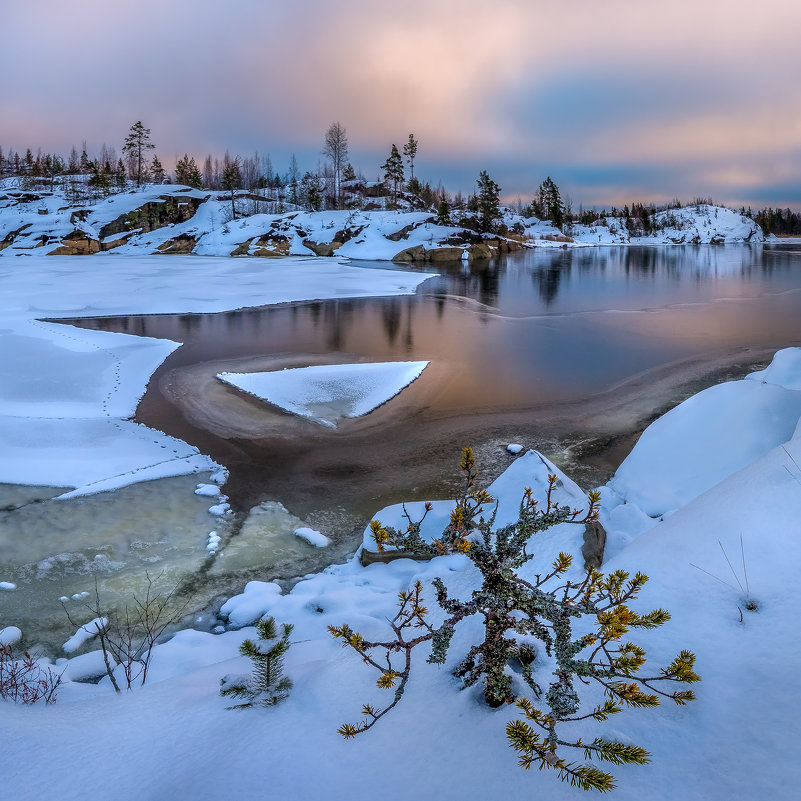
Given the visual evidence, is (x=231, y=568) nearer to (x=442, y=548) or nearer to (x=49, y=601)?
(x=49, y=601)

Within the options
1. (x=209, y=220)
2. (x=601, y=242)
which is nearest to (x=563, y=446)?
(x=209, y=220)

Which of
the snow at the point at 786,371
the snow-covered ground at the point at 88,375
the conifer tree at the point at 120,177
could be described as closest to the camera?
the snow-covered ground at the point at 88,375

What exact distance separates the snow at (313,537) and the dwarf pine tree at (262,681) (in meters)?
2.87

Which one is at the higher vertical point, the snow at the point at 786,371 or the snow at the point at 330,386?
the snow at the point at 786,371

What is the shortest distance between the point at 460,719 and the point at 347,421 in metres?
7.57

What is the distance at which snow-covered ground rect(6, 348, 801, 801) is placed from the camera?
1989 mm

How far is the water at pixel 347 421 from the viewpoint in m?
5.64

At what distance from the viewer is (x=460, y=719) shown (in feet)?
7.71

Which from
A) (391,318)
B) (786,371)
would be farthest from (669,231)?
(786,371)

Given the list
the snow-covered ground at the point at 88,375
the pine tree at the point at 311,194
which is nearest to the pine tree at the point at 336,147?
the pine tree at the point at 311,194

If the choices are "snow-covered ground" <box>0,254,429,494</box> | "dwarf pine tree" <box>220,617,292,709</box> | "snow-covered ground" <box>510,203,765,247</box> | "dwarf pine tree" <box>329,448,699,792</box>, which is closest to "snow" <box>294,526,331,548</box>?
"snow-covered ground" <box>0,254,429,494</box>

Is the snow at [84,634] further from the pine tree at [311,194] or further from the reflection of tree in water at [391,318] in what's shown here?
the pine tree at [311,194]

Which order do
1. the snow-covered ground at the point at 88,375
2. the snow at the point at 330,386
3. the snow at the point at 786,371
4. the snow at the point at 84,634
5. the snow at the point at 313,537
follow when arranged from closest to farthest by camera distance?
1. the snow at the point at 84,634
2. the snow at the point at 313,537
3. the snow-covered ground at the point at 88,375
4. the snow at the point at 786,371
5. the snow at the point at 330,386

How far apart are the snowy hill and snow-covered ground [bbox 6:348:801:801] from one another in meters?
52.8
